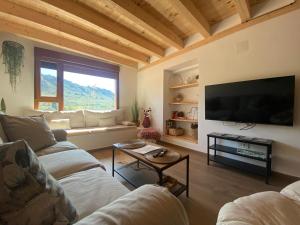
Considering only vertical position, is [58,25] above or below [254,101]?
above

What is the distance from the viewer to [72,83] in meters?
3.79

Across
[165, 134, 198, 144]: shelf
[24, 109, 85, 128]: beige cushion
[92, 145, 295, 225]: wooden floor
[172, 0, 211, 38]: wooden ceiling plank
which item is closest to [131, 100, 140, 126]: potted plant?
[165, 134, 198, 144]: shelf

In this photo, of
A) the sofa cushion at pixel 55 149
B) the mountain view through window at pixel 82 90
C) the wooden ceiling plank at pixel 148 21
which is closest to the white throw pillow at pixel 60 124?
the mountain view through window at pixel 82 90

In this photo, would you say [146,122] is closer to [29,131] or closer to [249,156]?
[249,156]

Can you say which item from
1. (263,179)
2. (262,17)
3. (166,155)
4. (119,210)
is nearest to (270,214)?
(119,210)

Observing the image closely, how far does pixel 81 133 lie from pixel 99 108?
131cm

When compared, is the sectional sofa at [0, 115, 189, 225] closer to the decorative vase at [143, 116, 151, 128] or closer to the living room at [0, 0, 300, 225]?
the living room at [0, 0, 300, 225]

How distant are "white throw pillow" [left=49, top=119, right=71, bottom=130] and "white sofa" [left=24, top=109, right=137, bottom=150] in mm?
54

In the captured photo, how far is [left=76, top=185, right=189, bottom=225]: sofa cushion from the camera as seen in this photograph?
524mm

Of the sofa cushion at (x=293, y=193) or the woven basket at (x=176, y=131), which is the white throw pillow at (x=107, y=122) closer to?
the woven basket at (x=176, y=131)

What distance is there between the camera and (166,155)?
166cm

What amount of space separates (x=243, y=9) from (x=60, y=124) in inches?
Result: 146

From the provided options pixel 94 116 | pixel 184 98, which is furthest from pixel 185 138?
pixel 94 116

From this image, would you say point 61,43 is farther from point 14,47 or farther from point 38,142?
point 38,142
